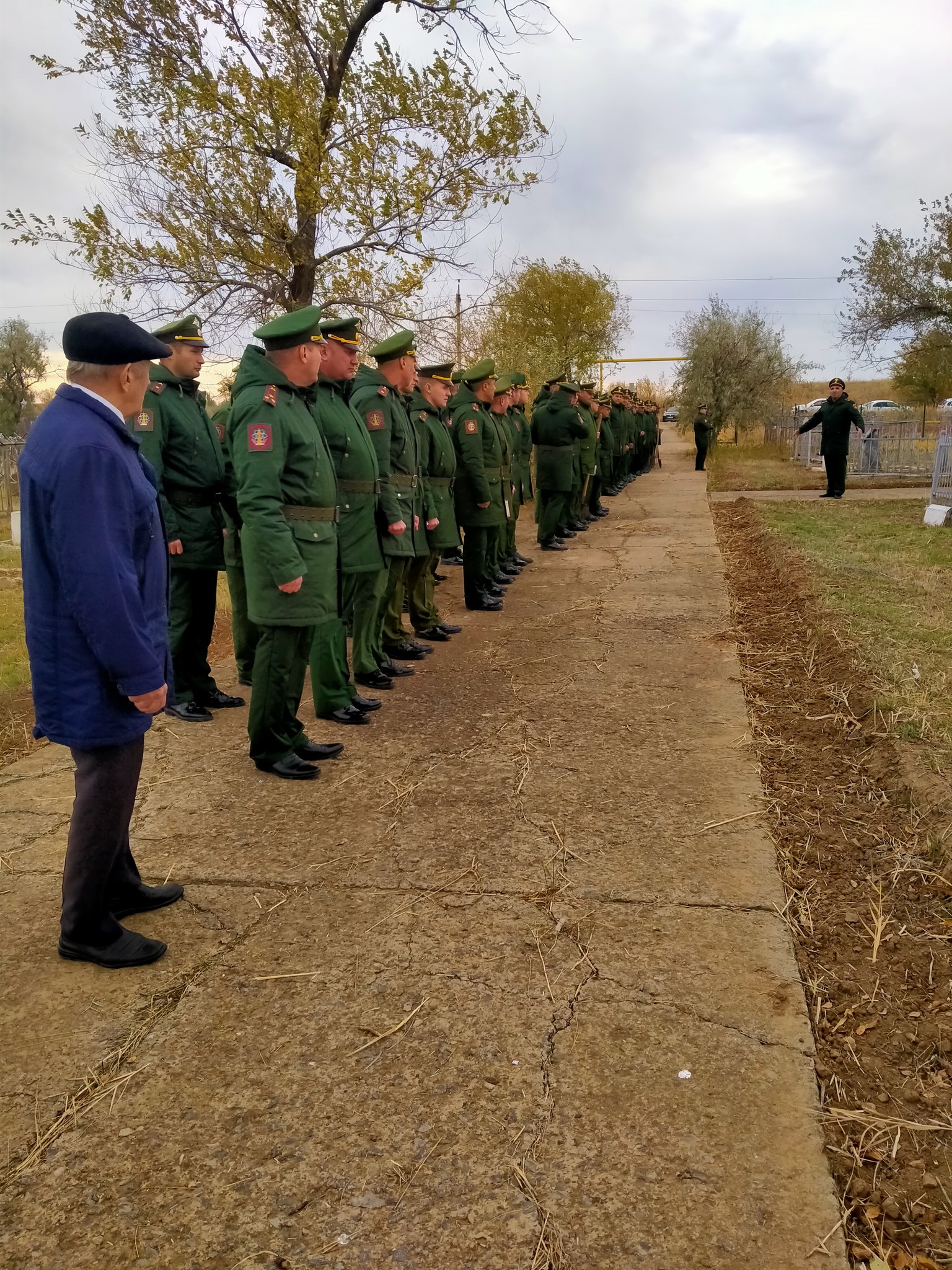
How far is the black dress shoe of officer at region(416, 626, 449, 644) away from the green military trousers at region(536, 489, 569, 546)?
487 cm

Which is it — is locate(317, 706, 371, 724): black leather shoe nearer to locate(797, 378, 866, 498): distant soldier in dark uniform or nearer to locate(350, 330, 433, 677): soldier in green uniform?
locate(350, 330, 433, 677): soldier in green uniform

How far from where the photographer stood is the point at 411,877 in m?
3.28

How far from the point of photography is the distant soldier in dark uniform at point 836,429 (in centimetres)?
1579

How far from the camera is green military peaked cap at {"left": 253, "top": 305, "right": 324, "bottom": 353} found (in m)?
4.09

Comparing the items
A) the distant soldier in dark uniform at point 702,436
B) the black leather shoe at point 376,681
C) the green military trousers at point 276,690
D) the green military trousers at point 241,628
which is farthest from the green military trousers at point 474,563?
the distant soldier in dark uniform at point 702,436

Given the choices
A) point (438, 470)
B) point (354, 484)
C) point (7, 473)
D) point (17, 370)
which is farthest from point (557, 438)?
point (17, 370)

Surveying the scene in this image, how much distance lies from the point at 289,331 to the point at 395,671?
262 cm

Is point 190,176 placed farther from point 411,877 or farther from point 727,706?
point 411,877

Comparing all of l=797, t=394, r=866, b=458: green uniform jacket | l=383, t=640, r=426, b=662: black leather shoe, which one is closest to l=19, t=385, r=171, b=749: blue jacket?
l=383, t=640, r=426, b=662: black leather shoe

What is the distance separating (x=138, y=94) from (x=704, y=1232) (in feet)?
38.4

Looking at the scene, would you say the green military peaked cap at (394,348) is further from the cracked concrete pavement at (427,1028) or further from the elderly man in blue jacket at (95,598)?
the elderly man in blue jacket at (95,598)

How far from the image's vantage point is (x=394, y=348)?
5.91 metres

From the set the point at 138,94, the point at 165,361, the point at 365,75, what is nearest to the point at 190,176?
the point at 138,94

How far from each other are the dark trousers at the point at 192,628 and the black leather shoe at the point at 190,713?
46mm
